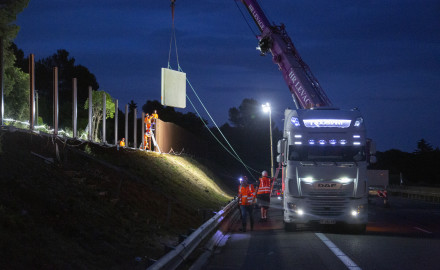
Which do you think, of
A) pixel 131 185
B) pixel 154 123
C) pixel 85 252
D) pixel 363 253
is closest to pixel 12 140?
pixel 131 185

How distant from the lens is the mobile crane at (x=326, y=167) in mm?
18312

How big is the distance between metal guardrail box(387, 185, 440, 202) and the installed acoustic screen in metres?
26.5

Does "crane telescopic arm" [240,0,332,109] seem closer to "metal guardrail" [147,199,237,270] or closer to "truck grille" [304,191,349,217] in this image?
"truck grille" [304,191,349,217]

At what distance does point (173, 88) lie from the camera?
28734mm

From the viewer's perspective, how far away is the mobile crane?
18312mm

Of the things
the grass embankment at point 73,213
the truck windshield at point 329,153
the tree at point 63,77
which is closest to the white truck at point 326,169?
the truck windshield at point 329,153

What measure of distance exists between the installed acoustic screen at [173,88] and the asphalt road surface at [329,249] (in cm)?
953

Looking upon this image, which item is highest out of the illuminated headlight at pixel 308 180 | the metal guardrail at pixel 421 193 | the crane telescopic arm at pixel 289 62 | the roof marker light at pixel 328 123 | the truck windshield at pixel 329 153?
the crane telescopic arm at pixel 289 62

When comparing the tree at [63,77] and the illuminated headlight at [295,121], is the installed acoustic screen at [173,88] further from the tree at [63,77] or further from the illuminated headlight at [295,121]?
the tree at [63,77]

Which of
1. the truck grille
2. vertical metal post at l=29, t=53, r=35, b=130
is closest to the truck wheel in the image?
the truck grille

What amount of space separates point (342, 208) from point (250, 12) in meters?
18.7

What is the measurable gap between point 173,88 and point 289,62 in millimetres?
7014

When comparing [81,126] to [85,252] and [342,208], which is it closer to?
[342,208]

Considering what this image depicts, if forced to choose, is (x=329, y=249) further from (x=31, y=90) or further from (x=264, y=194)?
(x=31, y=90)
